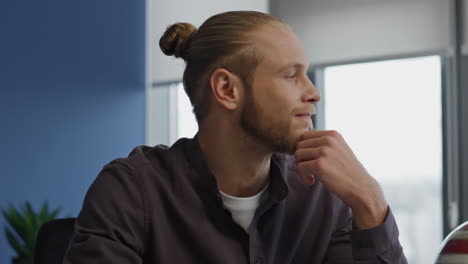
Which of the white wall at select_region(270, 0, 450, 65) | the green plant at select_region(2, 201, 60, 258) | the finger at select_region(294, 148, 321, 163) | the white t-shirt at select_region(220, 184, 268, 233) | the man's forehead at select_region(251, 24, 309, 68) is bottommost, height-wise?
the green plant at select_region(2, 201, 60, 258)

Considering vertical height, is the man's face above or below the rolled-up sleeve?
above

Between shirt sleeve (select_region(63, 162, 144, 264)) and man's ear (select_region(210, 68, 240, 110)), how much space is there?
0.95ft

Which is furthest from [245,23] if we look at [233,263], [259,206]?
[233,263]

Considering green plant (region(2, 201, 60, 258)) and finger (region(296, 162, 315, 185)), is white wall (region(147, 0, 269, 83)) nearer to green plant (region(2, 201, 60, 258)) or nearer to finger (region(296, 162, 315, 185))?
green plant (region(2, 201, 60, 258))

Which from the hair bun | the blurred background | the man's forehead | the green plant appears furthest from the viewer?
the blurred background

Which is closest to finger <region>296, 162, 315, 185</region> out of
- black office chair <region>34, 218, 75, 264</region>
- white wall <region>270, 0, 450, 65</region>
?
black office chair <region>34, 218, 75, 264</region>

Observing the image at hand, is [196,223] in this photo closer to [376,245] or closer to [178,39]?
[376,245]

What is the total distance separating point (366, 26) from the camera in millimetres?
4070

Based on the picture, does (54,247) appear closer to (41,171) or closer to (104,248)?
(104,248)

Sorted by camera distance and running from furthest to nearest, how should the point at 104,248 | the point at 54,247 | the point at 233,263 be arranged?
the point at 54,247 < the point at 233,263 < the point at 104,248

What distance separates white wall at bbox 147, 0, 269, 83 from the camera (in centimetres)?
488

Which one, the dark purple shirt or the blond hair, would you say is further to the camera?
the blond hair

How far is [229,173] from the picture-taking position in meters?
1.42

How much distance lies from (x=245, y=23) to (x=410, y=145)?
272 cm
